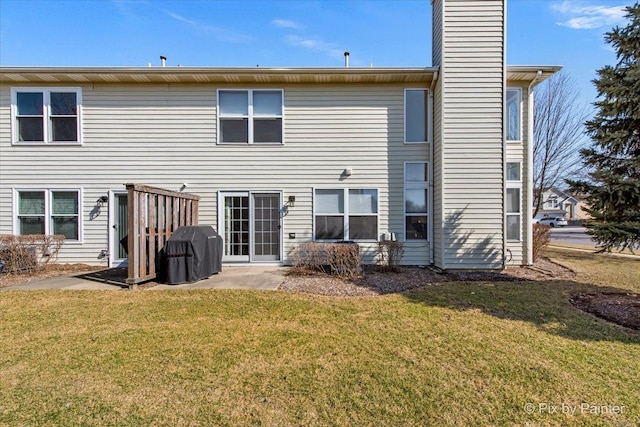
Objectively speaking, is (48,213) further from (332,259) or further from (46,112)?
(332,259)

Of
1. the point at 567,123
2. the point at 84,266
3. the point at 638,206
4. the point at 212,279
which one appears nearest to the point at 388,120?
the point at 638,206

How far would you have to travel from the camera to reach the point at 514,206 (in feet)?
28.0

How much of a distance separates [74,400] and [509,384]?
12.2 feet

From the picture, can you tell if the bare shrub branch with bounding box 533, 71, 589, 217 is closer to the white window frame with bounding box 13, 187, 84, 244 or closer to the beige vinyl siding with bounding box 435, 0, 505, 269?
the beige vinyl siding with bounding box 435, 0, 505, 269

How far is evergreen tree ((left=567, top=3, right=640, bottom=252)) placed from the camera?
4.60 meters

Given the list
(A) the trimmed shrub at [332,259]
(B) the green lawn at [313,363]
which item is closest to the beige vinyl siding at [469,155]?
(A) the trimmed shrub at [332,259]

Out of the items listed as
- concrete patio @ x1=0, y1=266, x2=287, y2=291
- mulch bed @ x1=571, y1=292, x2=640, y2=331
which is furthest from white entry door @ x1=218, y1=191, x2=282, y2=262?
mulch bed @ x1=571, y1=292, x2=640, y2=331

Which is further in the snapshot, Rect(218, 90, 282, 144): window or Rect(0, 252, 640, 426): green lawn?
Rect(218, 90, 282, 144): window

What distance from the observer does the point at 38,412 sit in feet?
7.89

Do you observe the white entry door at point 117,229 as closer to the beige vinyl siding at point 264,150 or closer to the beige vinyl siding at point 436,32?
the beige vinyl siding at point 264,150

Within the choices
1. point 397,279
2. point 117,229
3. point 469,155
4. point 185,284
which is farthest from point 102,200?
point 469,155

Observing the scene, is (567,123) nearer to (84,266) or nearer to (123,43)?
(123,43)

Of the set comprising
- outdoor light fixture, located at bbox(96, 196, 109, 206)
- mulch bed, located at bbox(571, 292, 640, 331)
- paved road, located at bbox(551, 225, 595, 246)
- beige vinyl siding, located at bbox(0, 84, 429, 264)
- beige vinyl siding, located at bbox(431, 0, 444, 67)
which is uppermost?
beige vinyl siding, located at bbox(431, 0, 444, 67)

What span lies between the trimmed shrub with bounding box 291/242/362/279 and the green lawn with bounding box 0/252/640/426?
1.90 metres
